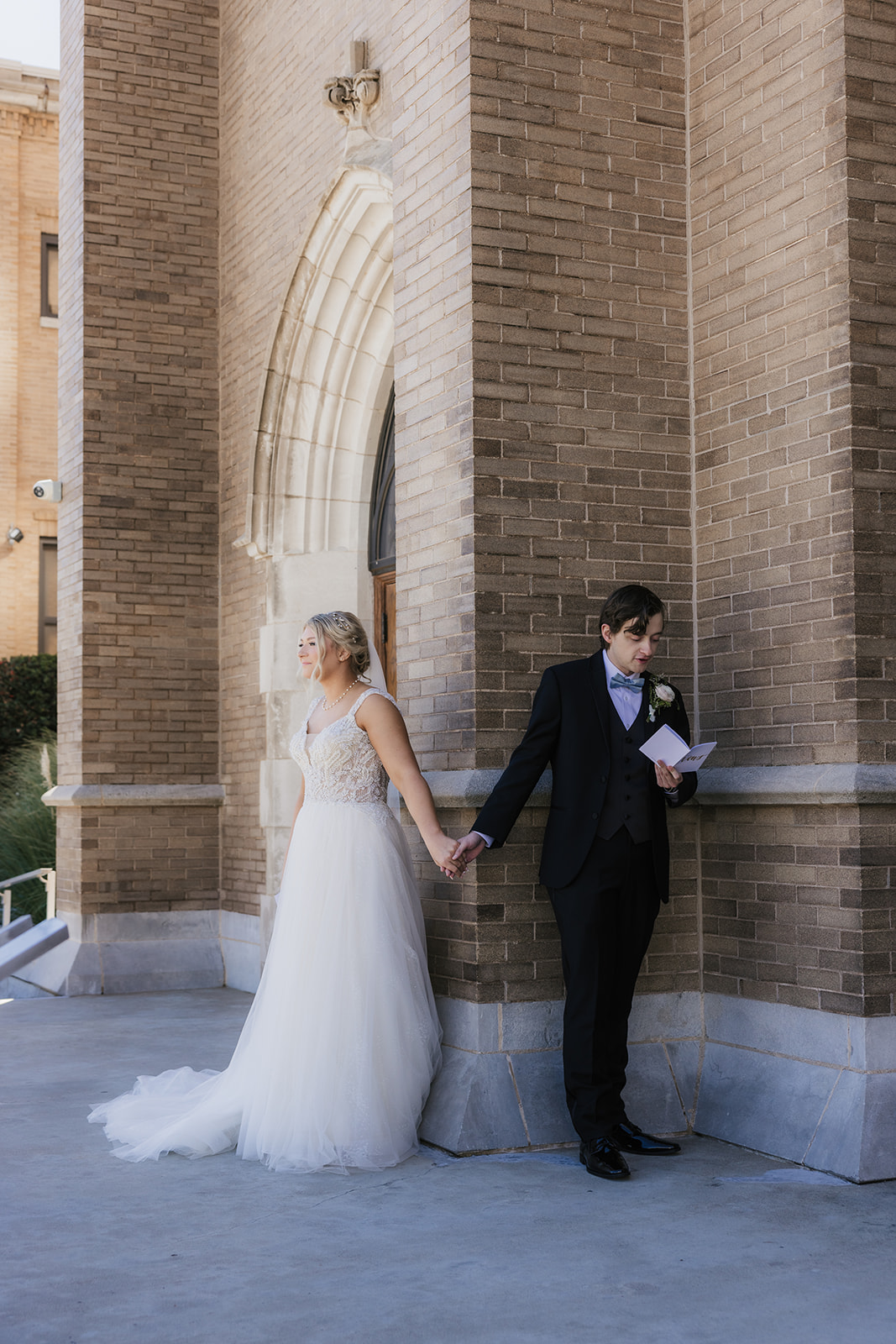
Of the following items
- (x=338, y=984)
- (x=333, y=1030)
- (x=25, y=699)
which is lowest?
(x=333, y=1030)

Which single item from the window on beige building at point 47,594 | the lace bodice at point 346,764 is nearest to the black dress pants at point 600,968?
the lace bodice at point 346,764

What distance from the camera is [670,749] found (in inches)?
198

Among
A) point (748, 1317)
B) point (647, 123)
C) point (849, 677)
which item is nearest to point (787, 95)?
point (647, 123)

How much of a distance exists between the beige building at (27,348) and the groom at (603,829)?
642 inches

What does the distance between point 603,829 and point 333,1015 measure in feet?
4.04

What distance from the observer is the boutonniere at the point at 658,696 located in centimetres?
516

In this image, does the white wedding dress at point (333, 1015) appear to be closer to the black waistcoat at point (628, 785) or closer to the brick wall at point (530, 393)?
the brick wall at point (530, 393)

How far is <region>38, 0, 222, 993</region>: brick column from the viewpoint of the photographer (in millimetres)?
10609

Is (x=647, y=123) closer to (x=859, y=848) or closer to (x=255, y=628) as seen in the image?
(x=859, y=848)

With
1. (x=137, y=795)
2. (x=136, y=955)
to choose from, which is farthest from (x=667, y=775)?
(x=136, y=955)

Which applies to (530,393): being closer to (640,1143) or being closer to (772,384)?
(772,384)

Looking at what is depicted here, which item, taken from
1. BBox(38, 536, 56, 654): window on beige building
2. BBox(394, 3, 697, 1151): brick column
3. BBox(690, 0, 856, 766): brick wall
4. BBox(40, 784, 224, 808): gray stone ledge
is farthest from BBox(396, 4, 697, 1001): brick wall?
BBox(38, 536, 56, 654): window on beige building

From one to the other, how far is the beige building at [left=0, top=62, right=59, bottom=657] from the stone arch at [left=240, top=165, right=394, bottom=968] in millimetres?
11123

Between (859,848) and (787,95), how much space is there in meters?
2.93
